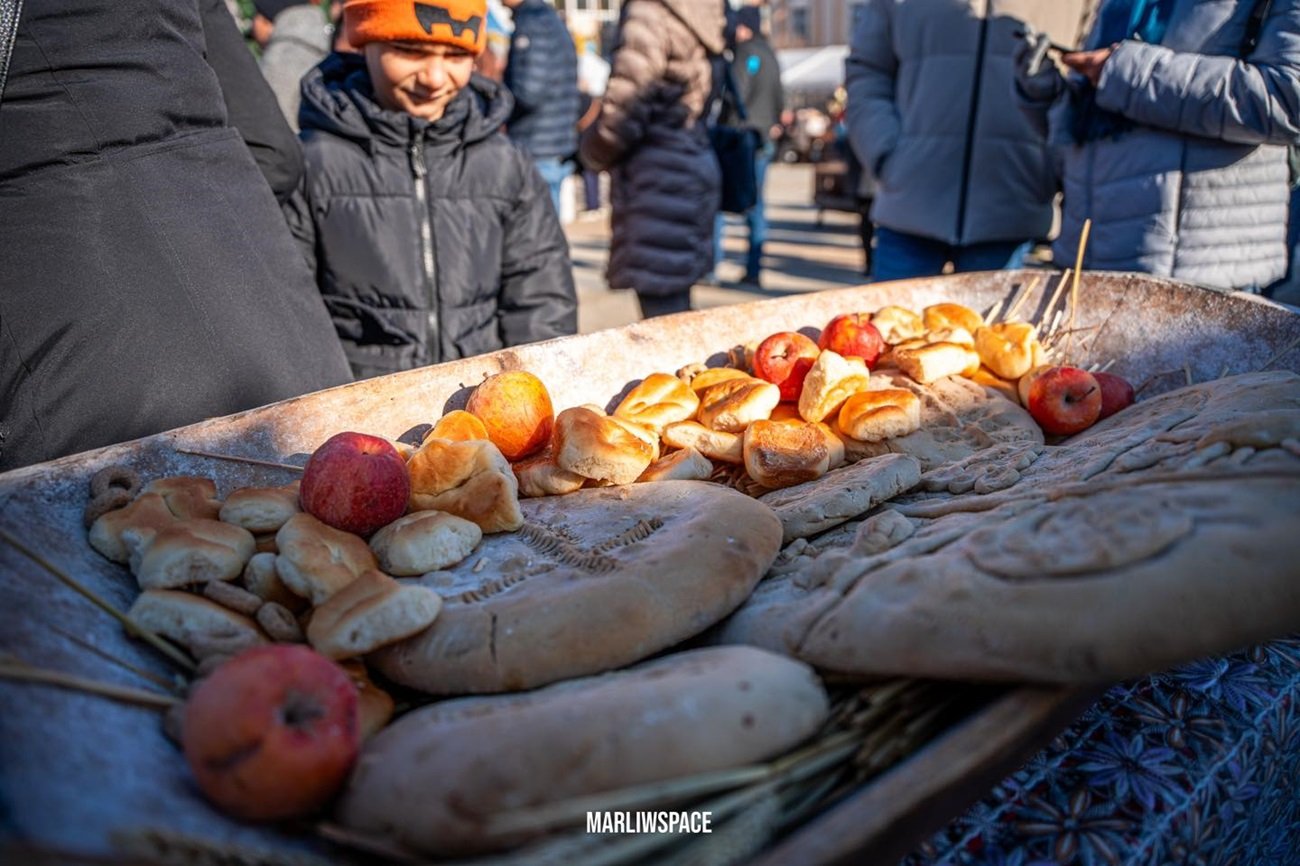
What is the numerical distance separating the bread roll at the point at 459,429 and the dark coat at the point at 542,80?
5613 mm

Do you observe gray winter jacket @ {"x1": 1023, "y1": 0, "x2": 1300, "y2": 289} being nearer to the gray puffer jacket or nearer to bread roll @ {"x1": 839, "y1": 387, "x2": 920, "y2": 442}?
bread roll @ {"x1": 839, "y1": 387, "x2": 920, "y2": 442}

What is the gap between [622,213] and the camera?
6.11 metres

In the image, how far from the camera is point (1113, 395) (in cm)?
271

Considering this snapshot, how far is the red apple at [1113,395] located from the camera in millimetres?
2693

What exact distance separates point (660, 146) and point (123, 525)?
15.7ft

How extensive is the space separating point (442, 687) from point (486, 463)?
66cm

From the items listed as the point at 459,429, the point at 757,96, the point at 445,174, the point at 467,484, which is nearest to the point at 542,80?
the point at 757,96

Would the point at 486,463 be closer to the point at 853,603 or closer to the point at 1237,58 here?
the point at 853,603

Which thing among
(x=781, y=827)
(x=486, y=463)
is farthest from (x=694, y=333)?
(x=781, y=827)

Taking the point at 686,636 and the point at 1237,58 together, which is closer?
the point at 686,636

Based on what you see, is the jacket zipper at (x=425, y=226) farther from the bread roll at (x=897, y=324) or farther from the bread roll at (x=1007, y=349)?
the bread roll at (x=1007, y=349)

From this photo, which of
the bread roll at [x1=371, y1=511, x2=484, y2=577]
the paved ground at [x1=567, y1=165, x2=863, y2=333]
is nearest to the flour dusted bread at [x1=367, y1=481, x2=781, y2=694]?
the bread roll at [x1=371, y1=511, x2=484, y2=577]

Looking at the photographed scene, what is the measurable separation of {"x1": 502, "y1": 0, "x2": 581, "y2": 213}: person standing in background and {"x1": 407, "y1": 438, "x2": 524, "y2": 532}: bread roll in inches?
219

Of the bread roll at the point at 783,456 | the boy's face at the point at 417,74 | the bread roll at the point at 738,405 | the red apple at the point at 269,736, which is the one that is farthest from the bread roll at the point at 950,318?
the red apple at the point at 269,736
